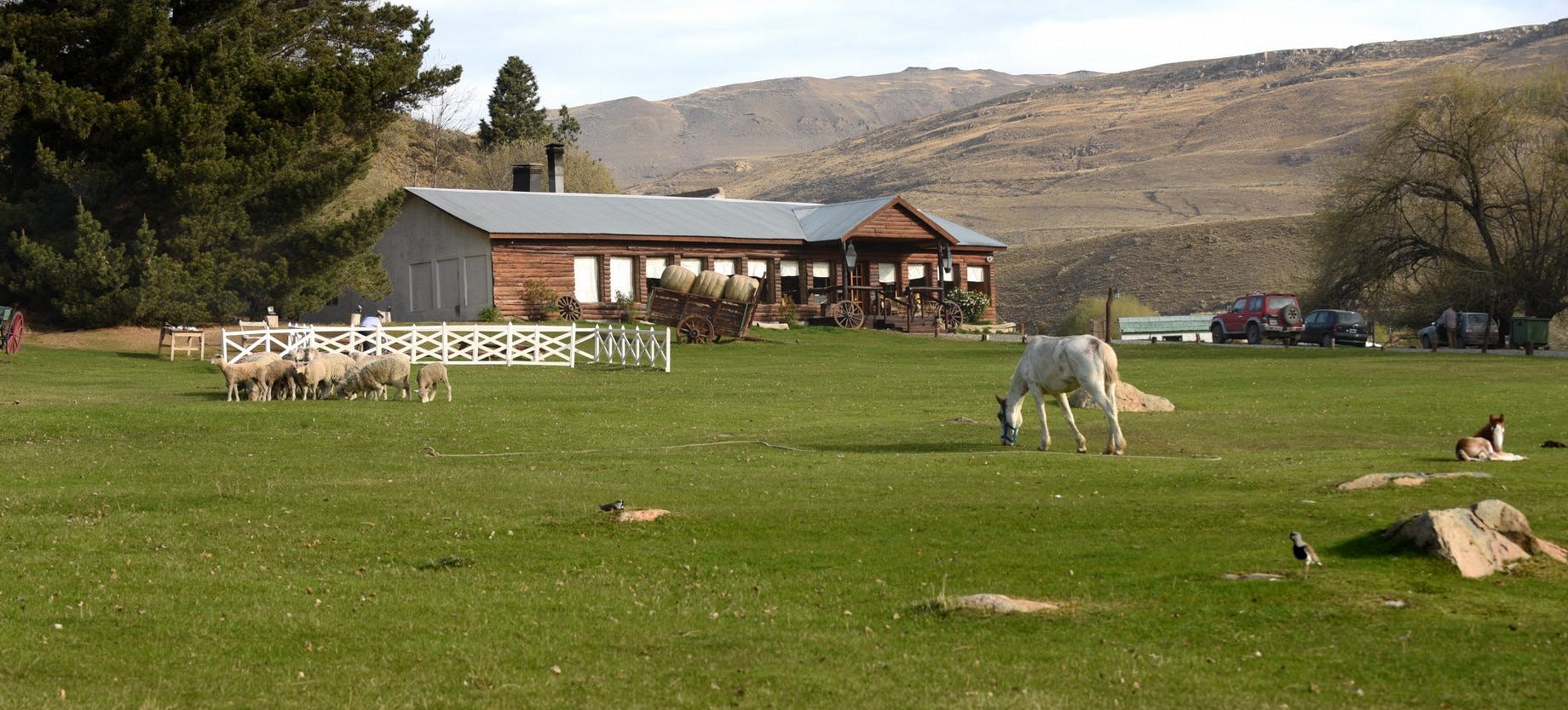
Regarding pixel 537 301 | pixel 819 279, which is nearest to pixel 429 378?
pixel 537 301

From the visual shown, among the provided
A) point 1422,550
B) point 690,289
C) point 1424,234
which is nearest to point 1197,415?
point 1422,550

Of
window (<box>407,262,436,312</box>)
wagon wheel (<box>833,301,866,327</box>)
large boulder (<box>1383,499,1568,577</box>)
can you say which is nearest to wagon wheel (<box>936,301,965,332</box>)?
wagon wheel (<box>833,301,866,327</box>)

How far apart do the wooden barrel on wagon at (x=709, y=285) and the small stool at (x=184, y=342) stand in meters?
15.4

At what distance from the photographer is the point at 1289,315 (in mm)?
58969

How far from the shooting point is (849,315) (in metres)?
61.2

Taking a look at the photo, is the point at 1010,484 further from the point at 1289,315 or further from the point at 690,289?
the point at 1289,315

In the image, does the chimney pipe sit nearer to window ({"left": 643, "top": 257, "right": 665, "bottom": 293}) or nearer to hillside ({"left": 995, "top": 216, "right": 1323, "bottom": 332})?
window ({"left": 643, "top": 257, "right": 665, "bottom": 293})

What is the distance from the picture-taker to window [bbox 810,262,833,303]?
209 ft

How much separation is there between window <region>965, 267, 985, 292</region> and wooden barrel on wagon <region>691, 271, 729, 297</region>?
21141 millimetres

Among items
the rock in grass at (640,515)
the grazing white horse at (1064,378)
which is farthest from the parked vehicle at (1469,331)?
the rock in grass at (640,515)

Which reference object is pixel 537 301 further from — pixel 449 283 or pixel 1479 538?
pixel 1479 538

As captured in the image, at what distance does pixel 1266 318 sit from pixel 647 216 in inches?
987

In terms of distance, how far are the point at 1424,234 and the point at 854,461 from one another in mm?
50128

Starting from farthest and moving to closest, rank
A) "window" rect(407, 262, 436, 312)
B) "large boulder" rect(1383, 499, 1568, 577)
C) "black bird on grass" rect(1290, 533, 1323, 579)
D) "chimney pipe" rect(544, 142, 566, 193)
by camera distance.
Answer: "chimney pipe" rect(544, 142, 566, 193) < "window" rect(407, 262, 436, 312) < "black bird on grass" rect(1290, 533, 1323, 579) < "large boulder" rect(1383, 499, 1568, 577)
